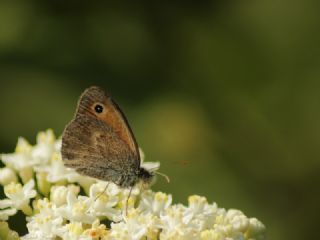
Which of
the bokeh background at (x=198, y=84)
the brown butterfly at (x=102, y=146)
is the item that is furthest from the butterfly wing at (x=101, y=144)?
the bokeh background at (x=198, y=84)

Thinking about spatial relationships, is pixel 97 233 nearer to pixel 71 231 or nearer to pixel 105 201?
pixel 71 231

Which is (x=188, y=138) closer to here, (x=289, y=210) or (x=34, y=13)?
(x=289, y=210)

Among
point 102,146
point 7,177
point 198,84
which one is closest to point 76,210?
point 102,146

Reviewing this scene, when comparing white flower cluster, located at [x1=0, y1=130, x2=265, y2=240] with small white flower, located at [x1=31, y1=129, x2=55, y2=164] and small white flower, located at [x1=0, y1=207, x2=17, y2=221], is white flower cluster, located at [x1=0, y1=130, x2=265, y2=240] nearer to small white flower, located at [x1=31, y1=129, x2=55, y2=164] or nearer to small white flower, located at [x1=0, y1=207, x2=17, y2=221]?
small white flower, located at [x1=0, y1=207, x2=17, y2=221]

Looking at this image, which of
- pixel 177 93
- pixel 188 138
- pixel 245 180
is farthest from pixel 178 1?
pixel 245 180

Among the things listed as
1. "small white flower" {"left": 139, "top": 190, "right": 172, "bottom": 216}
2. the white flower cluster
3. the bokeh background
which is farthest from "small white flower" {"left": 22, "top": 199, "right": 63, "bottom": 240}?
the bokeh background

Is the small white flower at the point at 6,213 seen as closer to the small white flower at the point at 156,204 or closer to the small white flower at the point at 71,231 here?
the small white flower at the point at 71,231
